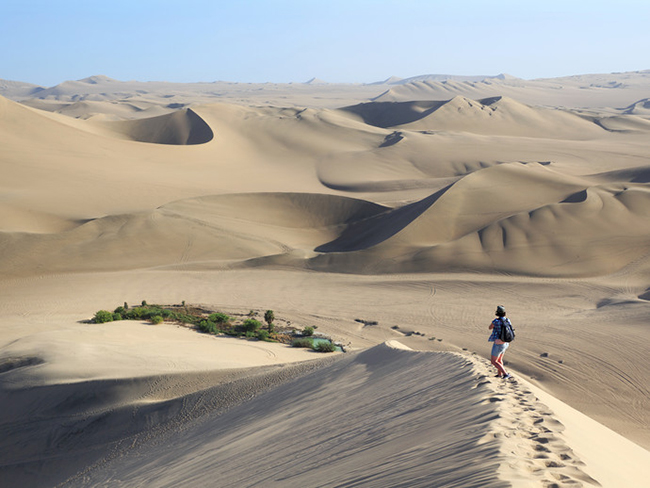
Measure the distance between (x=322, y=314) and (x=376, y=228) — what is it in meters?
10.6

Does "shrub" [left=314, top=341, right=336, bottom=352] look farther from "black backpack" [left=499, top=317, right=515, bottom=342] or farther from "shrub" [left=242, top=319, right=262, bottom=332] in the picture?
"black backpack" [left=499, top=317, right=515, bottom=342]

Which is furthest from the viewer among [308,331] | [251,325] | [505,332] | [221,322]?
[221,322]

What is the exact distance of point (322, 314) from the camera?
1894 cm

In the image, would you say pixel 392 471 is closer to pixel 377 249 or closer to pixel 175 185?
pixel 377 249

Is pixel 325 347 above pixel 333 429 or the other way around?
the other way around

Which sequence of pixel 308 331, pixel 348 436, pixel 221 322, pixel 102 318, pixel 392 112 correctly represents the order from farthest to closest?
pixel 392 112
pixel 221 322
pixel 102 318
pixel 308 331
pixel 348 436

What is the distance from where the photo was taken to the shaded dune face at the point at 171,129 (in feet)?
189

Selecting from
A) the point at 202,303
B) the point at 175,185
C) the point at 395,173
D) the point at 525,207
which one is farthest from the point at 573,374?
the point at 395,173

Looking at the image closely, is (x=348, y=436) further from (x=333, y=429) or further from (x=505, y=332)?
(x=505, y=332)

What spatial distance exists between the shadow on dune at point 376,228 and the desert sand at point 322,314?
0.64 ft

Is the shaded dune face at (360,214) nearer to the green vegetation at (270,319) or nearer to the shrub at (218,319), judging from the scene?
the green vegetation at (270,319)

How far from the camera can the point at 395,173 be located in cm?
4772

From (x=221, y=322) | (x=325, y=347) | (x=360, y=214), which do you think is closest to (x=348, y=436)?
(x=325, y=347)

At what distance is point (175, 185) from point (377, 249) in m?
18.2
